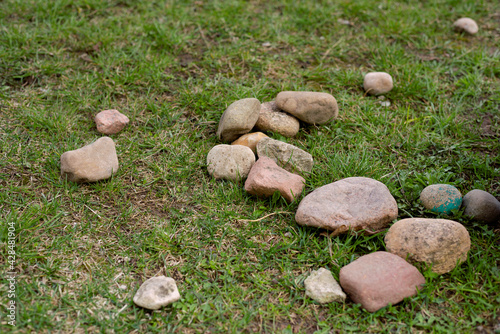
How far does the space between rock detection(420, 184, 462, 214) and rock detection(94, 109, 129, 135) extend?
1.89 m

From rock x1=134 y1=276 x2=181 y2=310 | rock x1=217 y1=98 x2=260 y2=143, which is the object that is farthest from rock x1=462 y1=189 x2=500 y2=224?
rock x1=134 y1=276 x2=181 y2=310

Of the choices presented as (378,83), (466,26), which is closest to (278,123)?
(378,83)

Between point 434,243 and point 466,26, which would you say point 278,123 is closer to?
point 434,243

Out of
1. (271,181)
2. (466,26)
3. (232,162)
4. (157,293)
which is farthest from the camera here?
(466,26)

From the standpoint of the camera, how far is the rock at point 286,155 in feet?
8.17

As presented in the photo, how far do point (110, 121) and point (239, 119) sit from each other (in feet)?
2.78

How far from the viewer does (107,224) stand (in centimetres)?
221

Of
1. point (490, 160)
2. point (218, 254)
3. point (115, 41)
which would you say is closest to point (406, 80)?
point (490, 160)

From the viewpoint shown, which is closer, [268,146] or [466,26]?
[268,146]

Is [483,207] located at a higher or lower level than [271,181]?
higher

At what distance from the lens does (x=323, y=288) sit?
191 cm

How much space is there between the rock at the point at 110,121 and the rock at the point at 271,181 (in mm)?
975

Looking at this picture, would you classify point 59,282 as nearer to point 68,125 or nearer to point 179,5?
point 68,125

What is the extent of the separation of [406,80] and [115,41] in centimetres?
230
